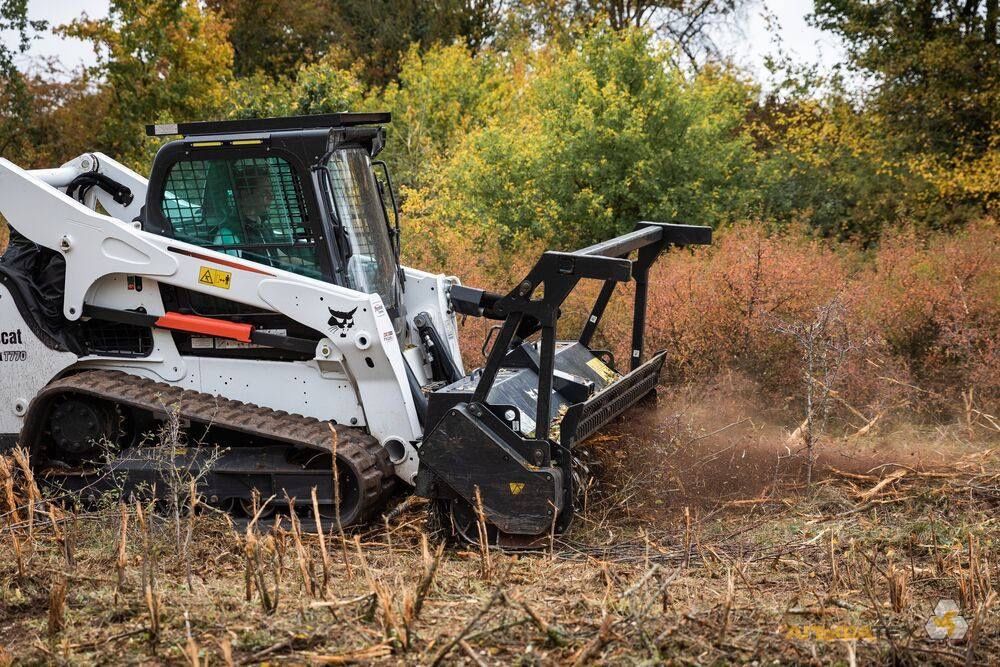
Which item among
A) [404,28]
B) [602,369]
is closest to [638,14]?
[404,28]

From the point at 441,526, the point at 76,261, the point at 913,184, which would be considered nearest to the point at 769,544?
the point at 441,526

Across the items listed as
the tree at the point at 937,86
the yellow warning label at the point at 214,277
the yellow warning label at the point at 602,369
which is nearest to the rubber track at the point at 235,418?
the yellow warning label at the point at 214,277

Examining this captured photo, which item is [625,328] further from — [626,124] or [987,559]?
[987,559]

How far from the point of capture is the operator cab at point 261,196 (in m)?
6.72

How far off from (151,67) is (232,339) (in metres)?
18.9

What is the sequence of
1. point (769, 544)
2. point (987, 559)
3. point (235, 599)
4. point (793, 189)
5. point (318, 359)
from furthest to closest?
point (793, 189), point (318, 359), point (769, 544), point (987, 559), point (235, 599)

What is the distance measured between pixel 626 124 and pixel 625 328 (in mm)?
4422

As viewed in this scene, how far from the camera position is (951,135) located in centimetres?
1680

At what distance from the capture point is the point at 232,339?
6.90m

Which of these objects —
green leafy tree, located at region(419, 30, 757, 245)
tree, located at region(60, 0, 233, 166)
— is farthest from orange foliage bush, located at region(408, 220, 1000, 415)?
tree, located at region(60, 0, 233, 166)

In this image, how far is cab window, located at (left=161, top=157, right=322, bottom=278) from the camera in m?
6.77

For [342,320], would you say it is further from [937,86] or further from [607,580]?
[937,86]

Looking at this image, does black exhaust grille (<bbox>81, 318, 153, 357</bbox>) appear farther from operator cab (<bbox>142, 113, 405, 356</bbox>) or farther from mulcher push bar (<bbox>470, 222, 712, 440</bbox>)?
mulcher push bar (<bbox>470, 222, 712, 440</bbox>)

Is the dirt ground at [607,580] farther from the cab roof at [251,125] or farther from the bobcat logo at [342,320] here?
the cab roof at [251,125]
